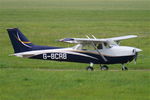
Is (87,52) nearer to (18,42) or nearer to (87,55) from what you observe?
(87,55)

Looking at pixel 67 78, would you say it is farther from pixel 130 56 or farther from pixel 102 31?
pixel 102 31

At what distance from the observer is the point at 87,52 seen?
22.7 m

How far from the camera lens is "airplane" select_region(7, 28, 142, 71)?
22.1 metres

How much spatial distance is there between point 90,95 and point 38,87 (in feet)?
6.59

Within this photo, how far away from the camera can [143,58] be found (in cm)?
2664

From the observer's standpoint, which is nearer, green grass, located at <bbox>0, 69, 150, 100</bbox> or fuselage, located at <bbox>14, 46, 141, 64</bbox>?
green grass, located at <bbox>0, 69, 150, 100</bbox>

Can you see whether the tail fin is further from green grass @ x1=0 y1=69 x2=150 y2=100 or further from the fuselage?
green grass @ x1=0 y1=69 x2=150 y2=100

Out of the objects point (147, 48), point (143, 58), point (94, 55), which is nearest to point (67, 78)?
point (94, 55)

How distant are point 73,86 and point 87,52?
6.73m

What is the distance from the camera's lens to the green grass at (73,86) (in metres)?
14.4

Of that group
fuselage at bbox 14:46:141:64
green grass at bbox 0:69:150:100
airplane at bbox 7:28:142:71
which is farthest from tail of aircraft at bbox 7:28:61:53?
green grass at bbox 0:69:150:100

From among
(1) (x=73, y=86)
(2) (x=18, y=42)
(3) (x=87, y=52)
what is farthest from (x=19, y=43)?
(1) (x=73, y=86)

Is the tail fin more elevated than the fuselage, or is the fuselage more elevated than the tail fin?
the tail fin

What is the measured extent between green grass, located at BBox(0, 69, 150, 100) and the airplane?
3379mm
